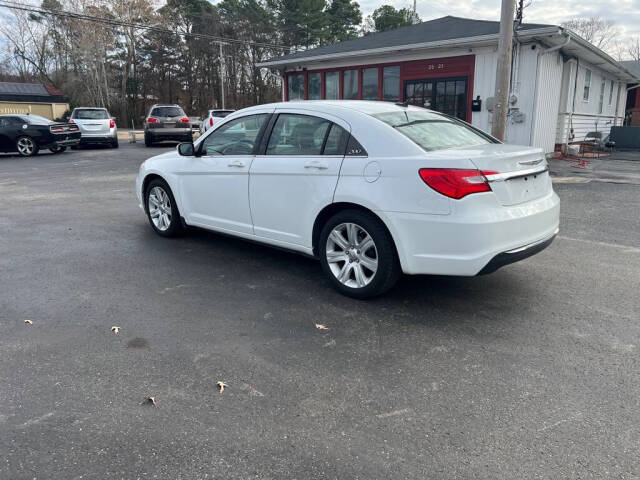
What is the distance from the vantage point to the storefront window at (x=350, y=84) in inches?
700

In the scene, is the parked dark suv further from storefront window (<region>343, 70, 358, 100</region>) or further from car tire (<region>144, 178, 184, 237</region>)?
car tire (<region>144, 178, 184, 237</region>)

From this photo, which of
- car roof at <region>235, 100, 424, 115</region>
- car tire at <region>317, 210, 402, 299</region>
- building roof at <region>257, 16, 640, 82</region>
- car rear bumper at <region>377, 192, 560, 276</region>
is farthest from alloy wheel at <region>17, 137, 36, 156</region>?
car rear bumper at <region>377, 192, 560, 276</region>

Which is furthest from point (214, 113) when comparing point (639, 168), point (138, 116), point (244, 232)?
point (138, 116)

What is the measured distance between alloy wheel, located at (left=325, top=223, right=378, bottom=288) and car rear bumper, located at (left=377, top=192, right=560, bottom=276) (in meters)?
0.30

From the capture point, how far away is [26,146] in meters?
17.7

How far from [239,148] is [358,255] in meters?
1.80

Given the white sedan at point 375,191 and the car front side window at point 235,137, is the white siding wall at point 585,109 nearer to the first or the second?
the white sedan at point 375,191

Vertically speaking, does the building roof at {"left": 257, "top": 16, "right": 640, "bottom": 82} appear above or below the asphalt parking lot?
above

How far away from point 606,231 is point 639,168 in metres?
9.50

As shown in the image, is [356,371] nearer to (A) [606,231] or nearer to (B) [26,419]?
(B) [26,419]

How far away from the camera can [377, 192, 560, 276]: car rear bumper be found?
3.53 metres

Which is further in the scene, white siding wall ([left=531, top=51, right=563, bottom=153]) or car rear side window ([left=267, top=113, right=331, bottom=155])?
white siding wall ([left=531, top=51, right=563, bottom=153])

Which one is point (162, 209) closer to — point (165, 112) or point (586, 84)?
point (165, 112)

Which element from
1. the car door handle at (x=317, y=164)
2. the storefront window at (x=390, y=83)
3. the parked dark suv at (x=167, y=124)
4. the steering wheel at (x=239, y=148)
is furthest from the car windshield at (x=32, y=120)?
the car door handle at (x=317, y=164)
